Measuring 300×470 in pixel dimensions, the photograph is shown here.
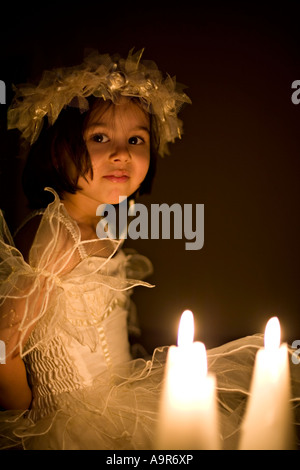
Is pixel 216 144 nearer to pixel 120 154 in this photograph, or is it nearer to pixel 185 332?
pixel 120 154

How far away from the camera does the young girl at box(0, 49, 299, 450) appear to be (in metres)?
1.01

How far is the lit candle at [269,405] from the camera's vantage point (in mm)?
746

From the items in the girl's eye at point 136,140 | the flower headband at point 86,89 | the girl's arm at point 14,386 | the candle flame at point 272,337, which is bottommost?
the girl's arm at point 14,386

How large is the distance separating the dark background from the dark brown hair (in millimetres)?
285

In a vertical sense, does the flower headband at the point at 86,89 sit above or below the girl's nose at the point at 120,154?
above

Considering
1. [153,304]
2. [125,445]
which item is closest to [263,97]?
[153,304]

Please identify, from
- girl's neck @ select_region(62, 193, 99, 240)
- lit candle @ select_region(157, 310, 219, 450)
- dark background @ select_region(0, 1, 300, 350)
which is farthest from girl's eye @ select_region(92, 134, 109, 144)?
lit candle @ select_region(157, 310, 219, 450)

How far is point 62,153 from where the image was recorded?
1.21 meters

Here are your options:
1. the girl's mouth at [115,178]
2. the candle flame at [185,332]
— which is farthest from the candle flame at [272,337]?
the girl's mouth at [115,178]

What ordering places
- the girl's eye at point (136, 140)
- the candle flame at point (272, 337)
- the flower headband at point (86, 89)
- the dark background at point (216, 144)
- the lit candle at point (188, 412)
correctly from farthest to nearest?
the dark background at point (216, 144)
the girl's eye at point (136, 140)
the flower headband at point (86, 89)
the candle flame at point (272, 337)
the lit candle at point (188, 412)

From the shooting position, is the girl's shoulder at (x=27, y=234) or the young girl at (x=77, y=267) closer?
the young girl at (x=77, y=267)

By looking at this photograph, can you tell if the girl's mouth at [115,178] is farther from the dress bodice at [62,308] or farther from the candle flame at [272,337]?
the candle flame at [272,337]

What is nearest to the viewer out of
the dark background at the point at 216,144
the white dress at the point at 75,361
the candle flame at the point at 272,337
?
the candle flame at the point at 272,337
